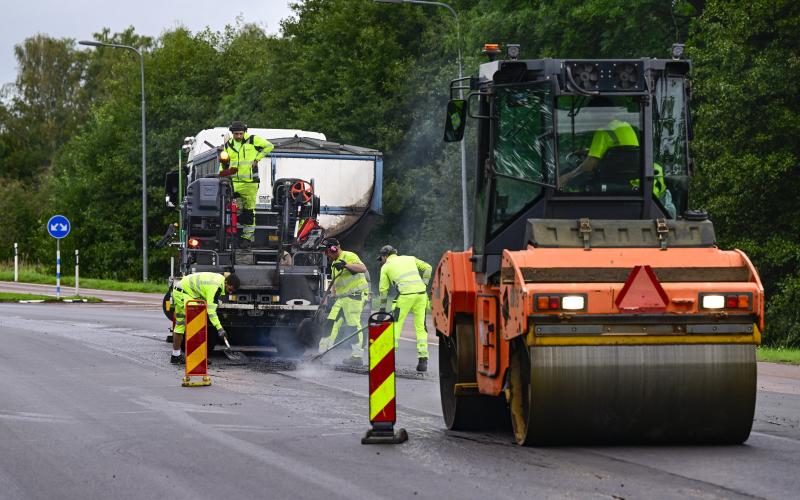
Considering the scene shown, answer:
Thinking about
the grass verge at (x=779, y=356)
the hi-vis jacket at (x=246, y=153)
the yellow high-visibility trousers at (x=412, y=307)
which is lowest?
the grass verge at (x=779, y=356)

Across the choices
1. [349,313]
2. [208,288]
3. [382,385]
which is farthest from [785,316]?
[382,385]

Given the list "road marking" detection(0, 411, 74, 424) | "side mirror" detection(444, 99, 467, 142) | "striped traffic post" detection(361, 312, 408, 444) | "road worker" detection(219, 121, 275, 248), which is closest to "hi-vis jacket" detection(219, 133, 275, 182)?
"road worker" detection(219, 121, 275, 248)

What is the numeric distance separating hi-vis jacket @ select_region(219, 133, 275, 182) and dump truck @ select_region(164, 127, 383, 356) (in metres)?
0.29

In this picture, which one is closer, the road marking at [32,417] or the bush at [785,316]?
the road marking at [32,417]

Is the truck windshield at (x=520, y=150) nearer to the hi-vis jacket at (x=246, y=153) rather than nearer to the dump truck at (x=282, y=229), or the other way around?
the dump truck at (x=282, y=229)

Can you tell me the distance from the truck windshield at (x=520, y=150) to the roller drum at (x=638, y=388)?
5.90 ft

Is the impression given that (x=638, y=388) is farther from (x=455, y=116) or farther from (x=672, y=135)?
(x=455, y=116)

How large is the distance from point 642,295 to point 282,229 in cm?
1205

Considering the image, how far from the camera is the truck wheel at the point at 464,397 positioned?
11.3 meters

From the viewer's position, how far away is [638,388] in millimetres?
9555

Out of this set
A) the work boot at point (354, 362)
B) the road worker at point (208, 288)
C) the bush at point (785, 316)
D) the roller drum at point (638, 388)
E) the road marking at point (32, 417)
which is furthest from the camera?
the bush at point (785, 316)

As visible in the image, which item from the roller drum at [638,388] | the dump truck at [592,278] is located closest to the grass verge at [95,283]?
the dump truck at [592,278]

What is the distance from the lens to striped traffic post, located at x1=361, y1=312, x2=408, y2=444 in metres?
10.6

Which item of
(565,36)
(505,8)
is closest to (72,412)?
(565,36)
